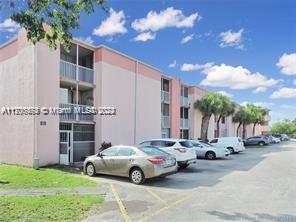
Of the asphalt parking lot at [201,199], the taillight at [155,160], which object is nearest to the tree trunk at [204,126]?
the asphalt parking lot at [201,199]

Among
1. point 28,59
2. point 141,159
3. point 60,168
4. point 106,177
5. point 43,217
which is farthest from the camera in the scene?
point 28,59

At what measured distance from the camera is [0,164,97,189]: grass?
1098 cm

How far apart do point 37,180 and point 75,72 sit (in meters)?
8.45

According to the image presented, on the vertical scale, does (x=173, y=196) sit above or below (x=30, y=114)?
below

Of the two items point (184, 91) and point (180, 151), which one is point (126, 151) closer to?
point (180, 151)

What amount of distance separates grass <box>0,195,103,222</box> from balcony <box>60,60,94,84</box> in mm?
10459

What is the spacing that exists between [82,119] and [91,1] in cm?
1216

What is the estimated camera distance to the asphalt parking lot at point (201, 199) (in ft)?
23.4

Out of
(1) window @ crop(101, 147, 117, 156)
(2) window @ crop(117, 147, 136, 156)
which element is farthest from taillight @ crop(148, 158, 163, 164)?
(1) window @ crop(101, 147, 117, 156)

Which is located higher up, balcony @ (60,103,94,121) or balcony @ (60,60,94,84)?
balcony @ (60,60,94,84)

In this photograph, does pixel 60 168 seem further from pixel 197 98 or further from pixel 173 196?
pixel 197 98

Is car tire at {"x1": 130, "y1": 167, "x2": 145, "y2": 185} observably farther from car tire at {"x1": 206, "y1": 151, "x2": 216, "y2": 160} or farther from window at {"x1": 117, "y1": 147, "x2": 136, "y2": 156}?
car tire at {"x1": 206, "y1": 151, "x2": 216, "y2": 160}

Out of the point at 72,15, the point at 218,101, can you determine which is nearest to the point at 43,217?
the point at 72,15

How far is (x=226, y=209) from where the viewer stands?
770 centimetres
